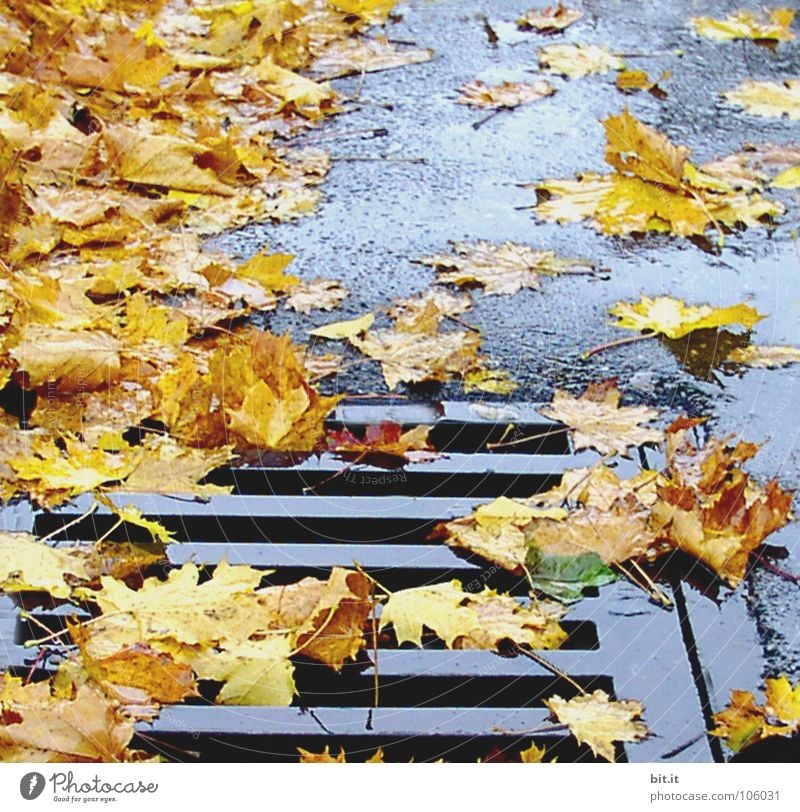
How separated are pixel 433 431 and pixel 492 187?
101 centimetres

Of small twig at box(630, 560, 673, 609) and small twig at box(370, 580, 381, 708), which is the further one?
small twig at box(630, 560, 673, 609)

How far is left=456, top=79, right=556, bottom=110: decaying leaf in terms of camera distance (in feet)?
10.8

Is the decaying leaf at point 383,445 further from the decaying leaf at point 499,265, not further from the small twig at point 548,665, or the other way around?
the decaying leaf at point 499,265

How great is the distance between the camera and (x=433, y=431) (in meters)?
2.09

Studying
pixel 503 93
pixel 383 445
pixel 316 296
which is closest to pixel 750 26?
pixel 503 93

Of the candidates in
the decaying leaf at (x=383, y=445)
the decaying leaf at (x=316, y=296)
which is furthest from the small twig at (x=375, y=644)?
the decaying leaf at (x=316, y=296)

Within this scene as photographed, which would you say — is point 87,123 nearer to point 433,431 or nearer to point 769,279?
point 433,431

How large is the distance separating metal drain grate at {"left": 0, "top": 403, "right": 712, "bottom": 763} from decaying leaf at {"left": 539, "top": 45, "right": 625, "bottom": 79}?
1.69 m

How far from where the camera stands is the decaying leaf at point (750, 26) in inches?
148

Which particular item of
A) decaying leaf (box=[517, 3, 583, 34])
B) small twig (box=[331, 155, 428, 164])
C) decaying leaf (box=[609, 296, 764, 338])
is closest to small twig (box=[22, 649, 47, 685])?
decaying leaf (box=[609, 296, 764, 338])

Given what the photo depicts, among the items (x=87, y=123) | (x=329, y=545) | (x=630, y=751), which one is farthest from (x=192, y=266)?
(x=630, y=751)
